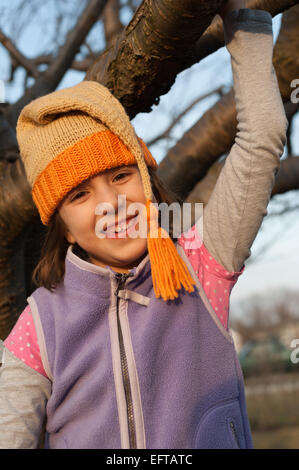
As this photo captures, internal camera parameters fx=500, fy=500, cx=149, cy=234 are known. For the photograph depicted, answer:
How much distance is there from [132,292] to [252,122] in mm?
598

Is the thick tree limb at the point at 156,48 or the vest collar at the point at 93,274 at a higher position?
the thick tree limb at the point at 156,48

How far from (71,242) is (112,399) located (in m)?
0.56

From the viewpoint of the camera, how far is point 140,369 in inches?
54.7

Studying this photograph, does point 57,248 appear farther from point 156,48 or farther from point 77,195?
point 156,48

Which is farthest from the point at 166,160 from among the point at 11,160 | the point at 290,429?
the point at 290,429

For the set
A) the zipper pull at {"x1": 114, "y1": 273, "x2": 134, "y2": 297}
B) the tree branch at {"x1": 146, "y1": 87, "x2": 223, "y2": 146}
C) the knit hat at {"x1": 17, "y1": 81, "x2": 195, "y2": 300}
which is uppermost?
the knit hat at {"x1": 17, "y1": 81, "x2": 195, "y2": 300}

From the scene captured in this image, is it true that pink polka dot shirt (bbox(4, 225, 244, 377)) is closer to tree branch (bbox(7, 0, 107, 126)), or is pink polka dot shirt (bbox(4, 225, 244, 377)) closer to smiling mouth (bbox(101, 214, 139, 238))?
smiling mouth (bbox(101, 214, 139, 238))

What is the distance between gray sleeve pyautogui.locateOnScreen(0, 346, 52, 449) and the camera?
4.66 ft

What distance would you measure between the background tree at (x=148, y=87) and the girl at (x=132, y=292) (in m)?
0.14

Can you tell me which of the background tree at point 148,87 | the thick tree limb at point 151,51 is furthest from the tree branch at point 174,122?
the thick tree limb at point 151,51

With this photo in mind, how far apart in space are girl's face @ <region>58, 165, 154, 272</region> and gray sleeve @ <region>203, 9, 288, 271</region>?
30cm

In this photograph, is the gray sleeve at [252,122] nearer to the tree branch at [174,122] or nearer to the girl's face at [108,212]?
the girl's face at [108,212]

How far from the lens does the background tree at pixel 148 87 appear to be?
140 centimetres

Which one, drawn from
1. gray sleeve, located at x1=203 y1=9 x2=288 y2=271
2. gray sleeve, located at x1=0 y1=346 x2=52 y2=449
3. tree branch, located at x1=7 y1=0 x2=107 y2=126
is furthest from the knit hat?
tree branch, located at x1=7 y1=0 x2=107 y2=126
